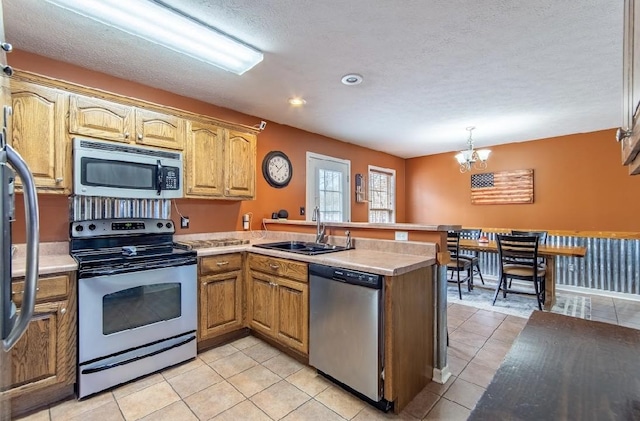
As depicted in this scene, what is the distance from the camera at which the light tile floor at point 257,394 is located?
1802mm

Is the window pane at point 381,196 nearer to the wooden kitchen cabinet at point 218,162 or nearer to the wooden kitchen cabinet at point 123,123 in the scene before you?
the wooden kitchen cabinet at point 218,162

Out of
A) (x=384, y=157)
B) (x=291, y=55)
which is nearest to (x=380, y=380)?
(x=291, y=55)

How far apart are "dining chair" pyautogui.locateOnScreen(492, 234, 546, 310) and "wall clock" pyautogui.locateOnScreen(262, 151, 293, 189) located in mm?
2839

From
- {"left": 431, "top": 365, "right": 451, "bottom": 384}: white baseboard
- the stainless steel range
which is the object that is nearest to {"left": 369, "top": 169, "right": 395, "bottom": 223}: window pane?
{"left": 431, "top": 365, "right": 451, "bottom": 384}: white baseboard

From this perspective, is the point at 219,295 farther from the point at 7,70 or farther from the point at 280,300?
the point at 7,70

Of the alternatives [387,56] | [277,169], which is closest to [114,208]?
[277,169]

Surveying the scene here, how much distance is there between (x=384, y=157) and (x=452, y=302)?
10.0ft

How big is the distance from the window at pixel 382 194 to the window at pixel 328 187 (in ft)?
2.67

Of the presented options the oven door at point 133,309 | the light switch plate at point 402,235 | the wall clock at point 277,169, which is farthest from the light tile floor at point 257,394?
the wall clock at point 277,169

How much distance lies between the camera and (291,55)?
223cm

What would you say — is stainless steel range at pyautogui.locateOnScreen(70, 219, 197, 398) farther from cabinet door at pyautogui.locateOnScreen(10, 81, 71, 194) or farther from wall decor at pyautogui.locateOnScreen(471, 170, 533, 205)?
wall decor at pyautogui.locateOnScreen(471, 170, 533, 205)

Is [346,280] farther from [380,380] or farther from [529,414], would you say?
[529,414]

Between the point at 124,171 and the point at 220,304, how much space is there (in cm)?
137

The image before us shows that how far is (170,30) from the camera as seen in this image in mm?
1836
